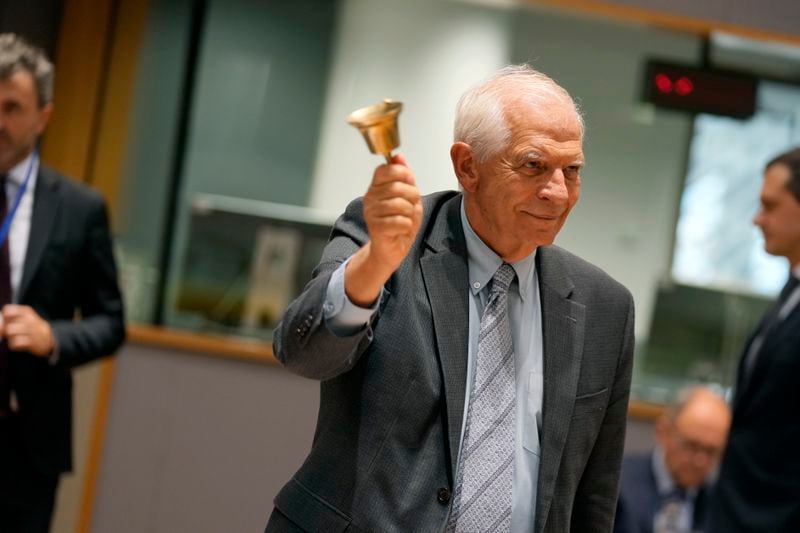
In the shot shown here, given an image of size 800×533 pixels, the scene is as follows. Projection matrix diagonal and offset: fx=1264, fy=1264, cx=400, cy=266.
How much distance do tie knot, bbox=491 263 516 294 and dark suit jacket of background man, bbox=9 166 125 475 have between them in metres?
1.40

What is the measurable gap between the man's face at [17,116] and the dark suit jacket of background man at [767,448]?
1.89 meters

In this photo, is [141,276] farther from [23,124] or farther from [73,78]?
[23,124]

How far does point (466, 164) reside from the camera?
197cm

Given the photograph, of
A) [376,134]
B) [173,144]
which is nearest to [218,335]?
[173,144]

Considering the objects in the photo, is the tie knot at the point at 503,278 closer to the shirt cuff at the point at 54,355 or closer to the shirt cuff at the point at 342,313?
the shirt cuff at the point at 342,313

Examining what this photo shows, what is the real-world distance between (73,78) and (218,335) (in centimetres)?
118

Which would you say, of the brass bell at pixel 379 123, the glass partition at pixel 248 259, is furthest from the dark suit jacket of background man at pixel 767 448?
the glass partition at pixel 248 259

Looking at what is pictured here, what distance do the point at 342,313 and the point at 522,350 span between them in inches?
15.0

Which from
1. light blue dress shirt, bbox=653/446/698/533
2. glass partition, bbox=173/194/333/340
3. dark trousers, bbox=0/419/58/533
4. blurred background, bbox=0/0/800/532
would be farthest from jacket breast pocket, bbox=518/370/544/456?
glass partition, bbox=173/194/333/340

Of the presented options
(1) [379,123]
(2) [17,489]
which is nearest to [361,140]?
(2) [17,489]

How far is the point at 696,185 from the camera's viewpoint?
527 cm

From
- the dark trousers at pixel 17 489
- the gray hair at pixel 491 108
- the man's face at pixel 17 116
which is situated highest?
the gray hair at pixel 491 108

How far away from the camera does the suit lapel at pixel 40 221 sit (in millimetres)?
3035

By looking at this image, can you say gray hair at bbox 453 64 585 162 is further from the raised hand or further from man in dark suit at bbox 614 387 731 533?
man in dark suit at bbox 614 387 731 533
